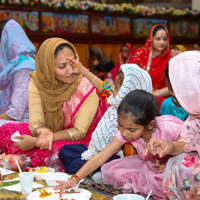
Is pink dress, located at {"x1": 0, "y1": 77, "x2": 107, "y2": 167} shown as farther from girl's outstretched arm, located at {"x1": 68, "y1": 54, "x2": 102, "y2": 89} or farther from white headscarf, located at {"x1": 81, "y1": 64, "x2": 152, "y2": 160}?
white headscarf, located at {"x1": 81, "y1": 64, "x2": 152, "y2": 160}

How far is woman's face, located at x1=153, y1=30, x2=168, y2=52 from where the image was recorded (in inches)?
181

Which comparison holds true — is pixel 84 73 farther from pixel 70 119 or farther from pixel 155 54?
pixel 155 54

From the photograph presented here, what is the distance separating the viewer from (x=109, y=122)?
252 centimetres

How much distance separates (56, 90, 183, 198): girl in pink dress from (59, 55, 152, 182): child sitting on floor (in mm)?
256

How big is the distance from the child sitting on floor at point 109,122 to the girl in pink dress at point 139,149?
26 cm

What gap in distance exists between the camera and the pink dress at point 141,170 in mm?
2031

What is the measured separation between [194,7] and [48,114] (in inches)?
288

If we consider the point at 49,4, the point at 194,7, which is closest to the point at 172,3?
the point at 194,7

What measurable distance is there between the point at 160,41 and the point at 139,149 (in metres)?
2.68

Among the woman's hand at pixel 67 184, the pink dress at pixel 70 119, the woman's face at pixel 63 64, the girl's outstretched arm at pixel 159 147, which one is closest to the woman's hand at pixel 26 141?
the pink dress at pixel 70 119

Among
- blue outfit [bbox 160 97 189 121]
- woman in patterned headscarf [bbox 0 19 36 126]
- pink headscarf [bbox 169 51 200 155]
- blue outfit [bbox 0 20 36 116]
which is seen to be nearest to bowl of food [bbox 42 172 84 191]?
pink headscarf [bbox 169 51 200 155]

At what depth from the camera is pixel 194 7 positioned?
9.07 m

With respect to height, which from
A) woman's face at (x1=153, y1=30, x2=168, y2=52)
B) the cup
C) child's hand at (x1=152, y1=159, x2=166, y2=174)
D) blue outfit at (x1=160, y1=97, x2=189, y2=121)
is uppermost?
woman's face at (x1=153, y1=30, x2=168, y2=52)

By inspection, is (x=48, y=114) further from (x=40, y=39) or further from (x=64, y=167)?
(x=40, y=39)
